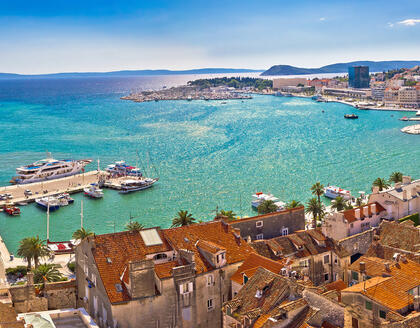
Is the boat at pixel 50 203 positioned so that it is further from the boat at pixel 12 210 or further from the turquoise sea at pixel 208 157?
the boat at pixel 12 210

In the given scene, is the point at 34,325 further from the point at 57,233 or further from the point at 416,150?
the point at 416,150

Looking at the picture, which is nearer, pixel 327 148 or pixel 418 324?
pixel 418 324

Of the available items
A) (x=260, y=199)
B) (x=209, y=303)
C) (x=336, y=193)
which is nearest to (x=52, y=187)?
(x=260, y=199)

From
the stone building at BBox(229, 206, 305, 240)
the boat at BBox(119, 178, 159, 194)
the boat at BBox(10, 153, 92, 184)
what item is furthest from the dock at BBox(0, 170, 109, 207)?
the stone building at BBox(229, 206, 305, 240)

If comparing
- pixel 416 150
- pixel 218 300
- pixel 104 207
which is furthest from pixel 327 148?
pixel 218 300

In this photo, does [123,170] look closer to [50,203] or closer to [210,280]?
[50,203]

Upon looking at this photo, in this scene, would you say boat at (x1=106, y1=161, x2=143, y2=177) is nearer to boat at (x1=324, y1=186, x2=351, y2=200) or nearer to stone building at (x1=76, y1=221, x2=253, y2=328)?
boat at (x1=324, y1=186, x2=351, y2=200)

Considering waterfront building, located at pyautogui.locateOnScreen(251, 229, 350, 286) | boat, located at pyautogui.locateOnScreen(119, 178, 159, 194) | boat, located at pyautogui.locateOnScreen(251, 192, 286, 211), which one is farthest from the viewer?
boat, located at pyautogui.locateOnScreen(119, 178, 159, 194)
